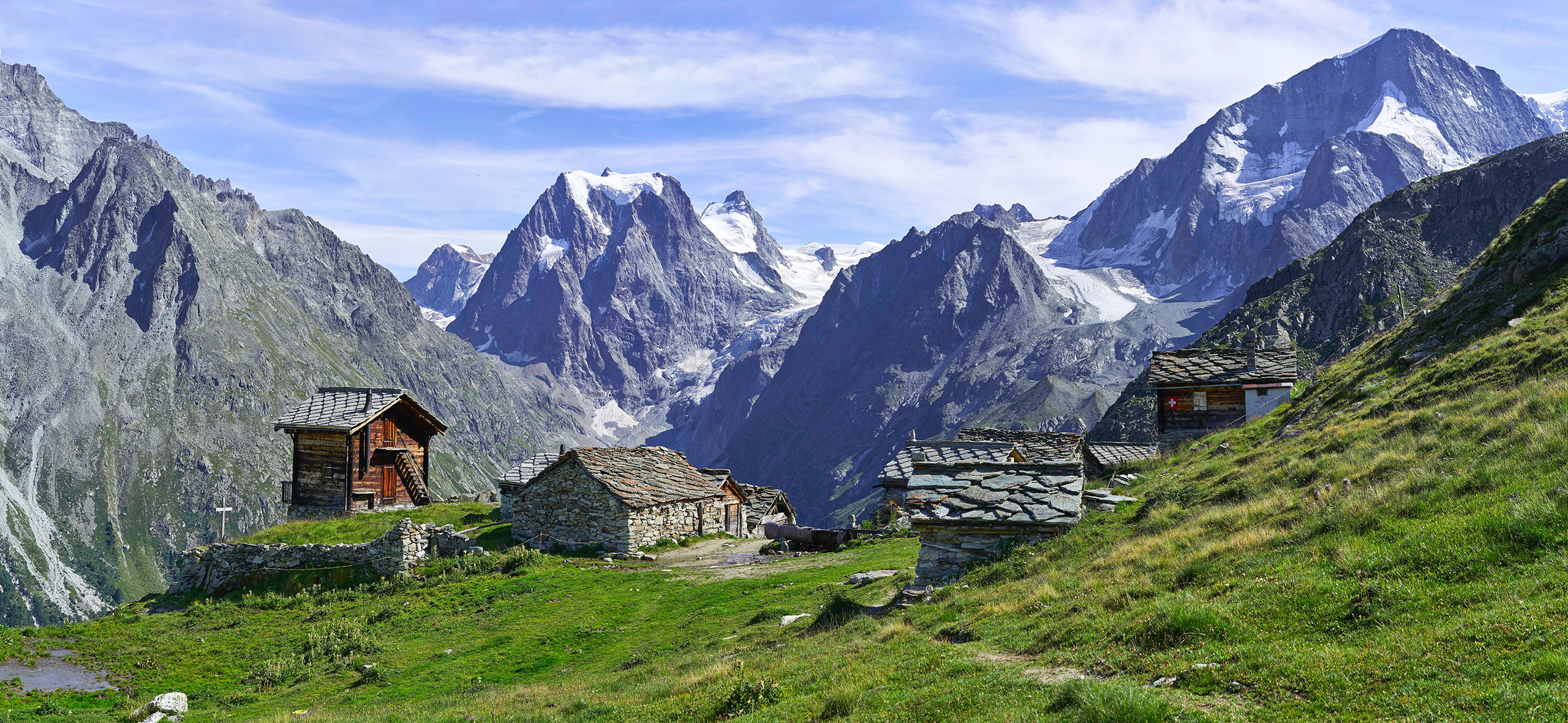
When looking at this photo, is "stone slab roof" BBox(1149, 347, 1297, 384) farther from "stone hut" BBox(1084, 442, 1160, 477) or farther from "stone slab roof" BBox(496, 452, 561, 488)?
"stone slab roof" BBox(496, 452, 561, 488)

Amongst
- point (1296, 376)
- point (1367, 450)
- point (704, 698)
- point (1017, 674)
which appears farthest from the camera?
point (1296, 376)

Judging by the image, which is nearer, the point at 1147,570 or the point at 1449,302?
the point at 1147,570

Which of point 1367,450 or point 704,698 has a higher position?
point 1367,450

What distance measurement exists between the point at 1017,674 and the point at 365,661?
65.4 ft

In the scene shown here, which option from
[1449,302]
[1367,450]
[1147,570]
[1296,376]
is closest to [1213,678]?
[1147,570]

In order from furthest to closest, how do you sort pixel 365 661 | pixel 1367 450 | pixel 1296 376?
pixel 1296 376
pixel 365 661
pixel 1367 450

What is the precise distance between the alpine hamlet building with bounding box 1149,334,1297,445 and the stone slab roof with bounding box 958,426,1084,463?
18.4 feet

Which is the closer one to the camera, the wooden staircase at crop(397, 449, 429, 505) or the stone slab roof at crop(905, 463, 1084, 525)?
the stone slab roof at crop(905, 463, 1084, 525)

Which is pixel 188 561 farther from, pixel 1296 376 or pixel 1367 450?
pixel 1296 376

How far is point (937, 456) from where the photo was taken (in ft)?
127

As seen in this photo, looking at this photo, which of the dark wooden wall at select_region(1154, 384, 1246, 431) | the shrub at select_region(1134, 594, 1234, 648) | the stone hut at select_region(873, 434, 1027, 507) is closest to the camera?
the shrub at select_region(1134, 594, 1234, 648)

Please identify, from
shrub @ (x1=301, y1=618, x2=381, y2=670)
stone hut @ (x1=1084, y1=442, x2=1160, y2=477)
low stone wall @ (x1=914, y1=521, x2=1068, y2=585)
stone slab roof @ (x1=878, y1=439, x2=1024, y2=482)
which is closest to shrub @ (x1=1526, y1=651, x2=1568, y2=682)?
low stone wall @ (x1=914, y1=521, x2=1068, y2=585)

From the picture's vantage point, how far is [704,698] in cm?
1402

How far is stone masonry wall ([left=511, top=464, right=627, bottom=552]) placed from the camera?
1604 inches
